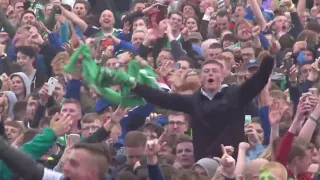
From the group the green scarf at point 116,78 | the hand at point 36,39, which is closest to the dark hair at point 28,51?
the hand at point 36,39

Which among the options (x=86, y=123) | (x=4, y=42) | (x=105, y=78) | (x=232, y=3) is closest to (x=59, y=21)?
(x=4, y=42)

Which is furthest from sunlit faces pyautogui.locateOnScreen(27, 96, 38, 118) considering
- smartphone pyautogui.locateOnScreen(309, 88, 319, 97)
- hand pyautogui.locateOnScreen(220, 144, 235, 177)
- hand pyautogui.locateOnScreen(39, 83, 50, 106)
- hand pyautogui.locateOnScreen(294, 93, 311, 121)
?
hand pyautogui.locateOnScreen(220, 144, 235, 177)

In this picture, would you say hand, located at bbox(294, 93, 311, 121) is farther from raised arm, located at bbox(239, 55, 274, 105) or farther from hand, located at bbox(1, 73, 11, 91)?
hand, located at bbox(1, 73, 11, 91)

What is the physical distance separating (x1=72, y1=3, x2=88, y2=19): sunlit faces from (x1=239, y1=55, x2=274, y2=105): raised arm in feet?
24.1

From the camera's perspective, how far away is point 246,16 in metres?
15.3

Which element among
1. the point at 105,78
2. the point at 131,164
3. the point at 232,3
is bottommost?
the point at 131,164

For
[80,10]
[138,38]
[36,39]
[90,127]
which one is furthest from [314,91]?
[80,10]

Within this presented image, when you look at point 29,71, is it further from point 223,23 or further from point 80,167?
point 80,167

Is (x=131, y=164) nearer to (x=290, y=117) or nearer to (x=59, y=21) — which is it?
(x=290, y=117)

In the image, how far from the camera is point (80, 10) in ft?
53.2

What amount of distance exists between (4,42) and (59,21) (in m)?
0.76

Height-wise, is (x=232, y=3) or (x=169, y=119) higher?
(x=232, y=3)

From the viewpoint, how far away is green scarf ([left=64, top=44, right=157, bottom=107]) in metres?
8.95

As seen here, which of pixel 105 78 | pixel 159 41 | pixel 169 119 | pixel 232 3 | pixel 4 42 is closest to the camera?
pixel 105 78
